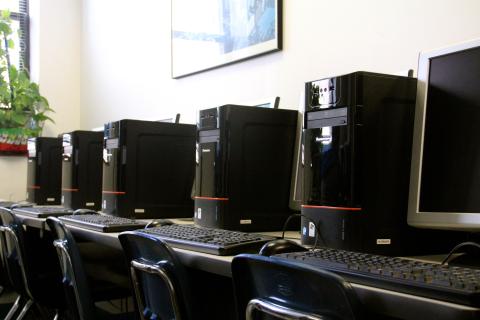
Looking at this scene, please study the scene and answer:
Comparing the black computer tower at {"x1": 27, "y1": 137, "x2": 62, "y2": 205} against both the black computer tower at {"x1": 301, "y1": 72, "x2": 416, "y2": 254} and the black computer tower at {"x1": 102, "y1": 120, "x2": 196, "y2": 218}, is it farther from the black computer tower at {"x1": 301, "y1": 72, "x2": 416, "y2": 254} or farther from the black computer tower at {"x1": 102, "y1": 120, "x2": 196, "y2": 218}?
the black computer tower at {"x1": 301, "y1": 72, "x2": 416, "y2": 254}

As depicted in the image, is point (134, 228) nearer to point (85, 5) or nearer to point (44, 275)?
point (44, 275)

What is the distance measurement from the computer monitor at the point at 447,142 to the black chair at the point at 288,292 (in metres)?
0.47

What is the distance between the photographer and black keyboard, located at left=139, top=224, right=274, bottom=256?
50.1 inches

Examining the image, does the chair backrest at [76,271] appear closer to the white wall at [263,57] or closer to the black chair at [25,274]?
the black chair at [25,274]

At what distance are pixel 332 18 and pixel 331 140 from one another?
3.17 feet

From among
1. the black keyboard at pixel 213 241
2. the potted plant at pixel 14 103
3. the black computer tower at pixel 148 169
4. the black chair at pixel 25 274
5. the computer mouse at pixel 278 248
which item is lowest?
the black chair at pixel 25 274

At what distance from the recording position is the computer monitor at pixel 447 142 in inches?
46.6

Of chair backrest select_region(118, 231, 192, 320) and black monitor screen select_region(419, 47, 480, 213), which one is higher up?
black monitor screen select_region(419, 47, 480, 213)

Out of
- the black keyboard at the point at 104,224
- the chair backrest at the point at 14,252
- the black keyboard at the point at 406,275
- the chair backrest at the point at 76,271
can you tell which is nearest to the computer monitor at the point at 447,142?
the black keyboard at the point at 406,275

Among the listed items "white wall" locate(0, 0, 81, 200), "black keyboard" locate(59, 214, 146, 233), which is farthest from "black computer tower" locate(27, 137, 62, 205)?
"black keyboard" locate(59, 214, 146, 233)

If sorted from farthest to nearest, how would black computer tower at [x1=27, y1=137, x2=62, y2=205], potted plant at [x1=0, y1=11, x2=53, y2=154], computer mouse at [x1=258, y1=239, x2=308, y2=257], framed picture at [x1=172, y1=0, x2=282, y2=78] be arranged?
potted plant at [x1=0, y1=11, x2=53, y2=154] < black computer tower at [x1=27, y1=137, x2=62, y2=205] < framed picture at [x1=172, y1=0, x2=282, y2=78] < computer mouse at [x1=258, y1=239, x2=308, y2=257]

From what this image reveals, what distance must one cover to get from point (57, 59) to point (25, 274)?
2.51 meters

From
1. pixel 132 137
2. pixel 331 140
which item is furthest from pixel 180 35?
pixel 331 140

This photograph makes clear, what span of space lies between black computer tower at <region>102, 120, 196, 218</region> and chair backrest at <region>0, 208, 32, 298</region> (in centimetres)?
37
